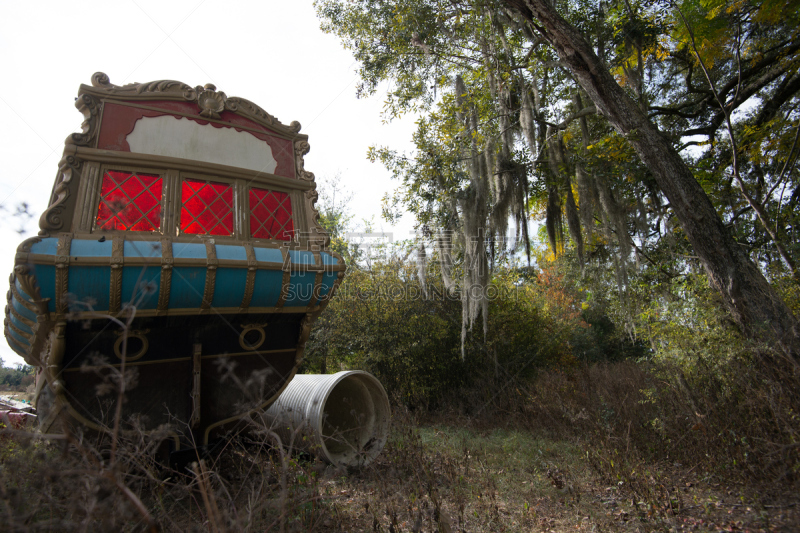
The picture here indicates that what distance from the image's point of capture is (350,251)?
12773 millimetres

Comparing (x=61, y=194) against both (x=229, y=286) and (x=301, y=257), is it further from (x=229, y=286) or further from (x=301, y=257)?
(x=301, y=257)

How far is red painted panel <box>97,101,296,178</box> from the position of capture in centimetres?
356

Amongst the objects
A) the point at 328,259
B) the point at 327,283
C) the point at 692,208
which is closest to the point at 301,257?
the point at 328,259

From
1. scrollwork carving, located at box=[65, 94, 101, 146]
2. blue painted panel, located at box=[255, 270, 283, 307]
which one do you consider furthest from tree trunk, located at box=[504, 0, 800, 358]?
scrollwork carving, located at box=[65, 94, 101, 146]

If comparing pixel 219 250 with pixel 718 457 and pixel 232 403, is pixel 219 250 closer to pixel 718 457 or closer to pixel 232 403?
pixel 232 403

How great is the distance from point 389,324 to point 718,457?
5735mm

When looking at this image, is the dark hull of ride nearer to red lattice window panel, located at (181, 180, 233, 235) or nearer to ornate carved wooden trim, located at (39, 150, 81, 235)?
ornate carved wooden trim, located at (39, 150, 81, 235)

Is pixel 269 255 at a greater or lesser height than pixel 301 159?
lesser

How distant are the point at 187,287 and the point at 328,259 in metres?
1.27

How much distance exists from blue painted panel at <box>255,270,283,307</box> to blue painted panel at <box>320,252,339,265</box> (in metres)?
0.45

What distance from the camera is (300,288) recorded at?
3891 millimetres

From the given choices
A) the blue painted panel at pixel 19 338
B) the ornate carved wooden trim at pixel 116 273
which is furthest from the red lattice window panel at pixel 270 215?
the blue painted panel at pixel 19 338

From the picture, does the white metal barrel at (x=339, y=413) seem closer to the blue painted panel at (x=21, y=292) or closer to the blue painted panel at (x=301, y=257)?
the blue painted panel at (x=301, y=257)

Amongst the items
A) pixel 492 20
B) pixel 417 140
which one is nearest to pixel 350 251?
pixel 417 140
